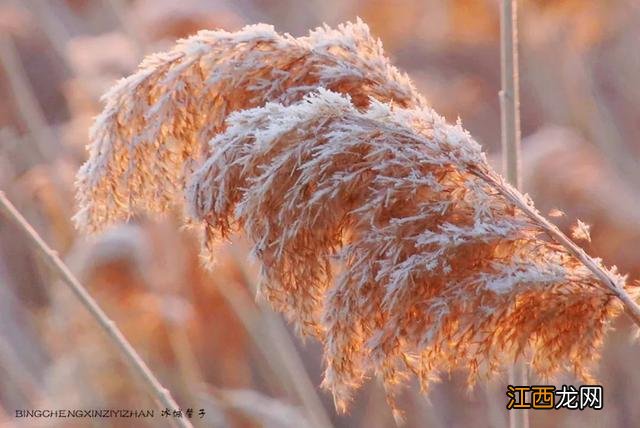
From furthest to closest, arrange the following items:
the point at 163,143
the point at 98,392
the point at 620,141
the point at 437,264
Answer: the point at 620,141, the point at 98,392, the point at 163,143, the point at 437,264

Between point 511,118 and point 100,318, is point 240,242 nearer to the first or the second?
point 100,318

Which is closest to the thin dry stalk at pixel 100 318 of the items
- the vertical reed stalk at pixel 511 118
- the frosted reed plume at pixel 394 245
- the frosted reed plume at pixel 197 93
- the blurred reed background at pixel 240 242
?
the frosted reed plume at pixel 197 93

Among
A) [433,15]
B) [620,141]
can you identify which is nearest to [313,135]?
Answer: [433,15]

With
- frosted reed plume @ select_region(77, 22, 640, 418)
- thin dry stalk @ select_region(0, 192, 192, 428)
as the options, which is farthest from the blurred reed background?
frosted reed plume @ select_region(77, 22, 640, 418)

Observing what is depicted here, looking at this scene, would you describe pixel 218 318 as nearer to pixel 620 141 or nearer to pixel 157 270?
pixel 157 270

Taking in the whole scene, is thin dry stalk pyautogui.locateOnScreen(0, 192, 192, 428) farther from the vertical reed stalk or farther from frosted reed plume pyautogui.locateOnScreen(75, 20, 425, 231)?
the vertical reed stalk

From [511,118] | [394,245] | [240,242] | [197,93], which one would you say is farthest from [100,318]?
[240,242]
